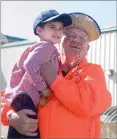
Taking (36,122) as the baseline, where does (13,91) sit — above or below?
above

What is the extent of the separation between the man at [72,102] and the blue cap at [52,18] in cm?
11

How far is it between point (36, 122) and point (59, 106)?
181 mm

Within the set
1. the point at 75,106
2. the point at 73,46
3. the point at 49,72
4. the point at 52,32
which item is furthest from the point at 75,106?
the point at 52,32

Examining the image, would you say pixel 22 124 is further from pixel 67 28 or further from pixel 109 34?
pixel 109 34

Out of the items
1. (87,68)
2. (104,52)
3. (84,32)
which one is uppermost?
(84,32)

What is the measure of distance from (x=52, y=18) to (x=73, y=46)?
24cm

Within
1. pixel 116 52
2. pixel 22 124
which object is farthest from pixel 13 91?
pixel 116 52

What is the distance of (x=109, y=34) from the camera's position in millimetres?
13078

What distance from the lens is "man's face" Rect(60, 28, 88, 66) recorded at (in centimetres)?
251

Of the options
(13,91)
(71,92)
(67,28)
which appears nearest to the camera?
(71,92)

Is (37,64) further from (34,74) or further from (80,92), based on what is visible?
(80,92)

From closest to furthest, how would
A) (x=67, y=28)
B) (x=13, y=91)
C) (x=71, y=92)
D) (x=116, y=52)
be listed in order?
(x=71, y=92)
(x=13, y=91)
(x=67, y=28)
(x=116, y=52)

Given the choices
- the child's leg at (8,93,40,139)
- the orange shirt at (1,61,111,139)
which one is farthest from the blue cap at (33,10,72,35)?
the child's leg at (8,93,40,139)

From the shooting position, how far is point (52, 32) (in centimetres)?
252
